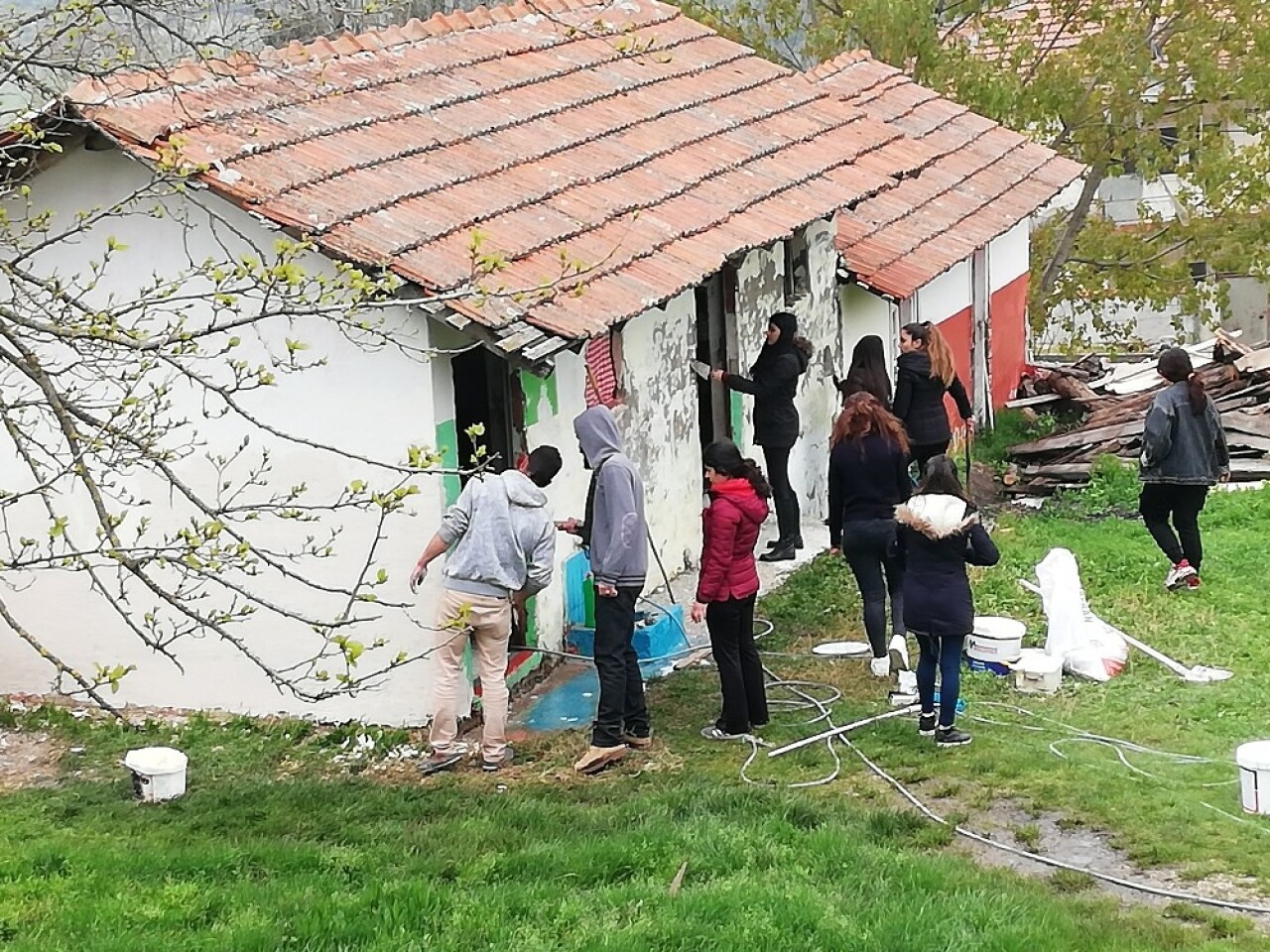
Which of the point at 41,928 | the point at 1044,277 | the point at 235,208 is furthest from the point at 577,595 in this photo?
the point at 1044,277

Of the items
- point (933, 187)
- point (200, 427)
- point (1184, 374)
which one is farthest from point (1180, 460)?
point (933, 187)

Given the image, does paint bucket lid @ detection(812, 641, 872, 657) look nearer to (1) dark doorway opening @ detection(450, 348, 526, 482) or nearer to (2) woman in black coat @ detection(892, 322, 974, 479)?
(2) woman in black coat @ detection(892, 322, 974, 479)

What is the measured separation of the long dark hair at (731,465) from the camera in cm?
859

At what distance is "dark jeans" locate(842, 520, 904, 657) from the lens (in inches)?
388

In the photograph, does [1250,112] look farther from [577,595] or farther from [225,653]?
[225,653]

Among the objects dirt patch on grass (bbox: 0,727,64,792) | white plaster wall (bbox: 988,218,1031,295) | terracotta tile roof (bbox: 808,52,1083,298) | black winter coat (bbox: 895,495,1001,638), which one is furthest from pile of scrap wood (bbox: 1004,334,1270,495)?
dirt patch on grass (bbox: 0,727,64,792)

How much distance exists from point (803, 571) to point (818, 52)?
45.5 ft

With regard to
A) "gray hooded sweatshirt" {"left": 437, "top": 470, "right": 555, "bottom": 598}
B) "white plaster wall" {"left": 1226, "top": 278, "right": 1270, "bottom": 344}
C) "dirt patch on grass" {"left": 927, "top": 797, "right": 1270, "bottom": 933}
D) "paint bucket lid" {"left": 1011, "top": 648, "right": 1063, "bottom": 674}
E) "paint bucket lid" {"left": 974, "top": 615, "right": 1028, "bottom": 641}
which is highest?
"white plaster wall" {"left": 1226, "top": 278, "right": 1270, "bottom": 344}

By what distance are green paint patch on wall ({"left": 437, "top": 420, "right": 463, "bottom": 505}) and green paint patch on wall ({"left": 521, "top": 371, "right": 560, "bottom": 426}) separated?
621mm

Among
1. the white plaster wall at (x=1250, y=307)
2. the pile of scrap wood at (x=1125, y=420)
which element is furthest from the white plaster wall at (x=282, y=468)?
the white plaster wall at (x=1250, y=307)

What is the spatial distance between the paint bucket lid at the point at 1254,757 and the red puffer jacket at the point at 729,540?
2.62m

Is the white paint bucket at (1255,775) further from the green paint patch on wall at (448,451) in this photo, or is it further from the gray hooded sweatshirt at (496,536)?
the green paint patch on wall at (448,451)

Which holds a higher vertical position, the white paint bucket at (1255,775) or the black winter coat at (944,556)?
the black winter coat at (944,556)

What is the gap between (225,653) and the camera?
9992mm
